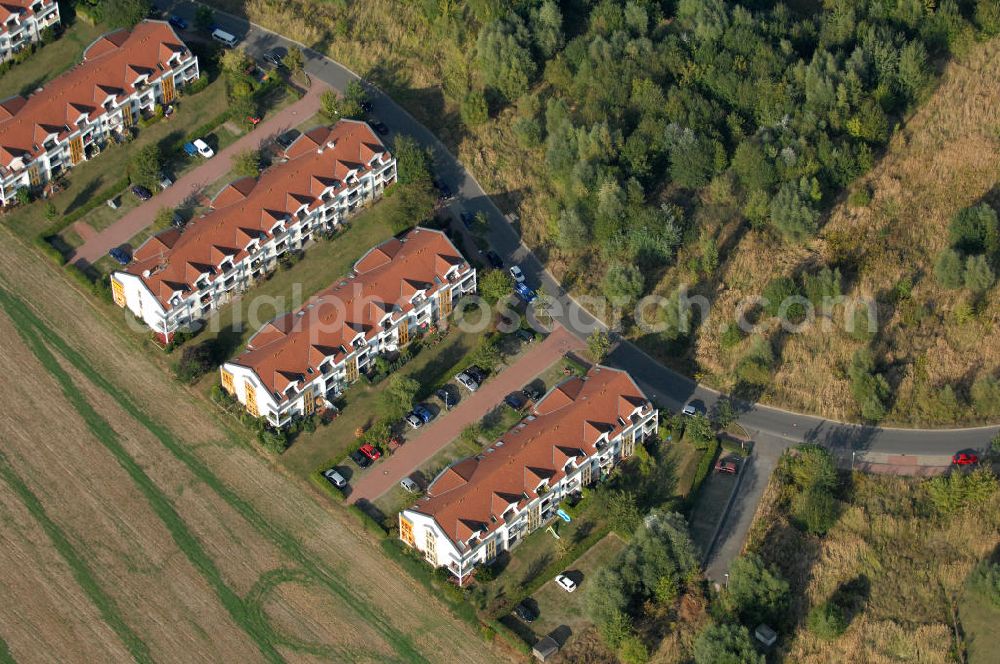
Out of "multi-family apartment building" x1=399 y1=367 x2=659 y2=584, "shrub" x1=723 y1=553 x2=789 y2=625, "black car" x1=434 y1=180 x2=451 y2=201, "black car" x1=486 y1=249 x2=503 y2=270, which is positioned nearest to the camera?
"shrub" x1=723 y1=553 x2=789 y2=625

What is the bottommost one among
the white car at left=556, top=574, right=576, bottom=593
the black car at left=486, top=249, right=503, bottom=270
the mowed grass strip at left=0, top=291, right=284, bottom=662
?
the mowed grass strip at left=0, top=291, right=284, bottom=662

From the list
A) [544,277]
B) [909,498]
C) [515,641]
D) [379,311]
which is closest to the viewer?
[515,641]

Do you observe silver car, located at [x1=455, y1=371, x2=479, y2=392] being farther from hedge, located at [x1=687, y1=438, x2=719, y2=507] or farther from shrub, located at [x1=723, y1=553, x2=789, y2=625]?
shrub, located at [x1=723, y1=553, x2=789, y2=625]

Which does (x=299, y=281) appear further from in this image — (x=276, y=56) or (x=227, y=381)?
(x=276, y=56)

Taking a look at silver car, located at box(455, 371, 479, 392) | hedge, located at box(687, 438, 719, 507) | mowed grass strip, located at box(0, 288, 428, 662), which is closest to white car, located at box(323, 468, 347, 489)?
mowed grass strip, located at box(0, 288, 428, 662)

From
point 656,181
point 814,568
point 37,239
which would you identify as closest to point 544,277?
point 656,181

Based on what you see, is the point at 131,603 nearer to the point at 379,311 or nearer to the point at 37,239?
the point at 379,311

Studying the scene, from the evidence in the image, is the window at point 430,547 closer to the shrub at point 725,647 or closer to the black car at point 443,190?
the shrub at point 725,647
